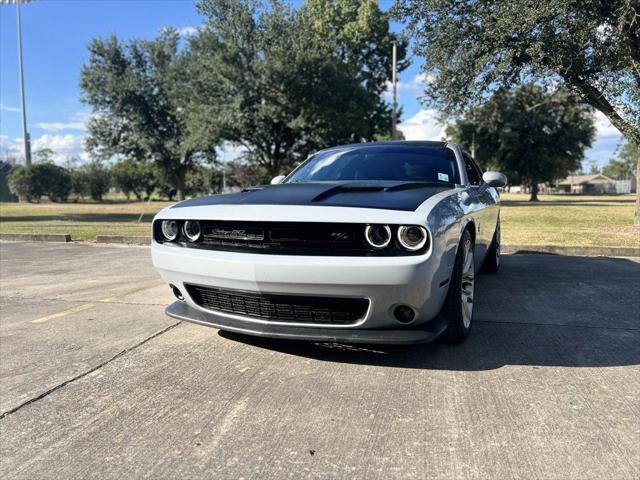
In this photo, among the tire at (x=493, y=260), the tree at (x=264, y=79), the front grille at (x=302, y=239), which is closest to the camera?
the front grille at (x=302, y=239)

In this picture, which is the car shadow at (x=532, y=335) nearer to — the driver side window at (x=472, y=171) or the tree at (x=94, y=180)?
the driver side window at (x=472, y=171)

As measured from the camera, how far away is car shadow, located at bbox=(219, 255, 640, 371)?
334 cm

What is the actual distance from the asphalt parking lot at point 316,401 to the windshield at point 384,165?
4.35ft

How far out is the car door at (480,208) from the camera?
14.2 ft

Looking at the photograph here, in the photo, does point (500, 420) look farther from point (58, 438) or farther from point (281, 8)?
point (281, 8)

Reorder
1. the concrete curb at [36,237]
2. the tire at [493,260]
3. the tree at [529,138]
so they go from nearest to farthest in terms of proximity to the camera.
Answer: the tire at [493,260], the concrete curb at [36,237], the tree at [529,138]

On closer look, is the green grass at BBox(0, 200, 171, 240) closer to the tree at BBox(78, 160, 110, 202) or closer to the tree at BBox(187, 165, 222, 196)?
the tree at BBox(78, 160, 110, 202)

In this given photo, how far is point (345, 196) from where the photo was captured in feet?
10.5

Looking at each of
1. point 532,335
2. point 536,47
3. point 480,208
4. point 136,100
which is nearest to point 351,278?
point 532,335

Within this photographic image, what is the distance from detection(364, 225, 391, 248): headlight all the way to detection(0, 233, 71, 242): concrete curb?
33.1ft

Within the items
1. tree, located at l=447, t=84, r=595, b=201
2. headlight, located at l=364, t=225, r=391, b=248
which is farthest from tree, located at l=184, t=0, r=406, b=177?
headlight, located at l=364, t=225, r=391, b=248

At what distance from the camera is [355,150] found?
4.88m

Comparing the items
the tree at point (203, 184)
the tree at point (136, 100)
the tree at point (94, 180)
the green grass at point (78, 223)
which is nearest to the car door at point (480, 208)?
the green grass at point (78, 223)

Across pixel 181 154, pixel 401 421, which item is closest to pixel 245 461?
pixel 401 421
